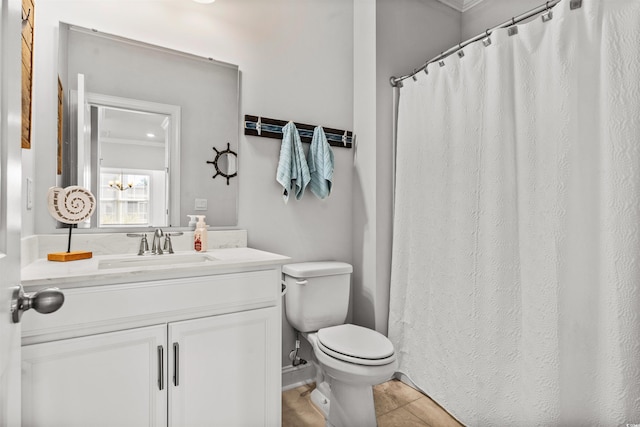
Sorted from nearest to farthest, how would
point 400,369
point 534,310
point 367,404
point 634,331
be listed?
1. point 634,331
2. point 534,310
3. point 367,404
4. point 400,369

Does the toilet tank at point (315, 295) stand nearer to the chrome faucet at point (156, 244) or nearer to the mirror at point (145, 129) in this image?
the mirror at point (145, 129)

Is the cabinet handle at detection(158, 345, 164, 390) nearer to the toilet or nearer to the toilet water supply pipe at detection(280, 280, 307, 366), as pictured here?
the toilet

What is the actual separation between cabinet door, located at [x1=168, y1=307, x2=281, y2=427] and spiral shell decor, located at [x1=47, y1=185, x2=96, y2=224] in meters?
0.63

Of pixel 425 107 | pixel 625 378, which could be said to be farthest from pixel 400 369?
pixel 425 107

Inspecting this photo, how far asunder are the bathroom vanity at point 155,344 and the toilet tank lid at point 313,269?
39 centimetres

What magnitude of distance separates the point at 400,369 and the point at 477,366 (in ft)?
1.89

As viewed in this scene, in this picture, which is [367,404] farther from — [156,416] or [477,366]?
[156,416]

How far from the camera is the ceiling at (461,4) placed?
2.38 m

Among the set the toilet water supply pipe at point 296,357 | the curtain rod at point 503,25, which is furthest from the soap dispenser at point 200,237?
the curtain rod at point 503,25

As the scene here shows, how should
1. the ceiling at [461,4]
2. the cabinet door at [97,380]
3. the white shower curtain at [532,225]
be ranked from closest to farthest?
the cabinet door at [97,380] → the white shower curtain at [532,225] → the ceiling at [461,4]

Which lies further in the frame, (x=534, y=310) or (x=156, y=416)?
(x=534, y=310)

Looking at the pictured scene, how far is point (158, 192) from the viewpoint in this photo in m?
1.68

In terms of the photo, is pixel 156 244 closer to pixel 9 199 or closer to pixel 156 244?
pixel 156 244

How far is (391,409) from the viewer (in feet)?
5.94
